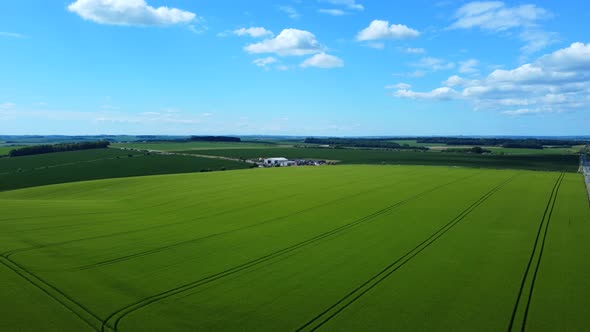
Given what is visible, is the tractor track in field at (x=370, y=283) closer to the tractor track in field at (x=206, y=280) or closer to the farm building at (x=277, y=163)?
the tractor track in field at (x=206, y=280)

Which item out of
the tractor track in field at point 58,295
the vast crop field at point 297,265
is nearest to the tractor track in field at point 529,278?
the vast crop field at point 297,265

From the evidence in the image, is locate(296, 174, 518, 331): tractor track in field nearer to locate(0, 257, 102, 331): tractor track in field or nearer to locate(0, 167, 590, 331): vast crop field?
locate(0, 167, 590, 331): vast crop field

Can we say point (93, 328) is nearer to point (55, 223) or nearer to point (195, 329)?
point (195, 329)

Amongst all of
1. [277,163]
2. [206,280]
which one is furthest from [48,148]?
[206,280]

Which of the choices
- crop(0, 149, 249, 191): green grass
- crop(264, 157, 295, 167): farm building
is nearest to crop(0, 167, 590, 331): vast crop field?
crop(0, 149, 249, 191): green grass

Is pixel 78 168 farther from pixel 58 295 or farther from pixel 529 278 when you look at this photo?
pixel 529 278

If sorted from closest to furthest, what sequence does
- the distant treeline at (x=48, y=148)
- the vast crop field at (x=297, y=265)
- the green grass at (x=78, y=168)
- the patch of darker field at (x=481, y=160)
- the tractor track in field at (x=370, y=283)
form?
the tractor track in field at (x=370, y=283), the vast crop field at (x=297, y=265), the green grass at (x=78, y=168), the patch of darker field at (x=481, y=160), the distant treeline at (x=48, y=148)
